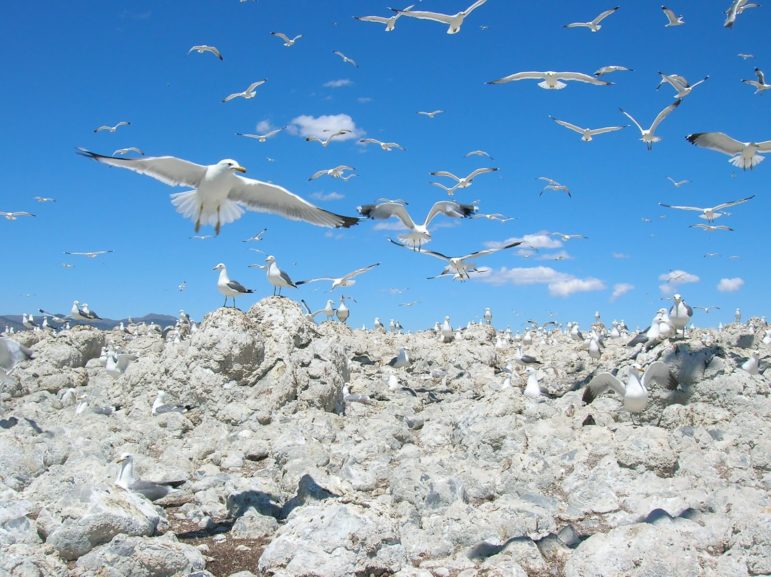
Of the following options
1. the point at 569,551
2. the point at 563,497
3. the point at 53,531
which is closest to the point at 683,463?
the point at 563,497

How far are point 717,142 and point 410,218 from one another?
706 cm

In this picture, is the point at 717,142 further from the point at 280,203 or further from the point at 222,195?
the point at 222,195

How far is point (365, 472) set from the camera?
8516 mm

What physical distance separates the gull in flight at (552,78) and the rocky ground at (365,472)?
6806mm

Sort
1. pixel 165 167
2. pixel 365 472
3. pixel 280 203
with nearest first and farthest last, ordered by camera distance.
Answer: pixel 365 472 < pixel 165 167 < pixel 280 203

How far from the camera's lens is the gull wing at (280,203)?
31.8ft

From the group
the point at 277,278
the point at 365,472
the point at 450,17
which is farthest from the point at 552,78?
the point at 365,472

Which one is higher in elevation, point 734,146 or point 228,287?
point 734,146

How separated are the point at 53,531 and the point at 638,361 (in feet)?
29.4

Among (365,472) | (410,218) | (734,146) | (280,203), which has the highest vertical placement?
(734,146)

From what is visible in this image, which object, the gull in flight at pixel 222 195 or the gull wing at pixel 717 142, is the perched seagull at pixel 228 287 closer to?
the gull in flight at pixel 222 195

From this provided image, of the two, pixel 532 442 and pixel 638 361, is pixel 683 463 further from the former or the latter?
pixel 638 361

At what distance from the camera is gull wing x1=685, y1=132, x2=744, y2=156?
15266 millimetres

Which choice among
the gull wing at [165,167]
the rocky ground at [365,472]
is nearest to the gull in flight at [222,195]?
the gull wing at [165,167]
